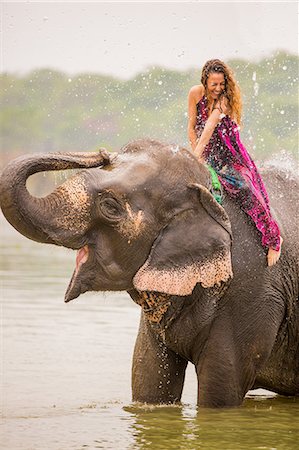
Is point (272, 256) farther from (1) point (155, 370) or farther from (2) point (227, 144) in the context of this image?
(1) point (155, 370)

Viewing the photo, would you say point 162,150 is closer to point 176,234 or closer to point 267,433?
point 176,234

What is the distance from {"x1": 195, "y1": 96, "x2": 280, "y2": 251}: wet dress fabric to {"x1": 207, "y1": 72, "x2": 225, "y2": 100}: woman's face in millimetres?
63

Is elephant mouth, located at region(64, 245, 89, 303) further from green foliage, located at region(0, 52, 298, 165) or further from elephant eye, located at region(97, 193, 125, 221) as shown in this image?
green foliage, located at region(0, 52, 298, 165)

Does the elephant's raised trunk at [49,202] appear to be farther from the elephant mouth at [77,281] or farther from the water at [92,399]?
the water at [92,399]

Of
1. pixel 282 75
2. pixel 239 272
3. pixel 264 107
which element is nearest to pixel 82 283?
pixel 239 272

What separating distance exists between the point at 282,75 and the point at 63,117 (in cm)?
555

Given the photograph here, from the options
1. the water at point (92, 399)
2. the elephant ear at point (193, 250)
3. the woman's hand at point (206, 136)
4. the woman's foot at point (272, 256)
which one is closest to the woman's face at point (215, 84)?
the woman's hand at point (206, 136)

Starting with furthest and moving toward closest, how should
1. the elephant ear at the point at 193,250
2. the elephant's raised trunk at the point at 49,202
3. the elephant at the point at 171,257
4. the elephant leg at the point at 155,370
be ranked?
1. the elephant leg at the point at 155,370
2. the elephant ear at the point at 193,250
3. the elephant at the point at 171,257
4. the elephant's raised trunk at the point at 49,202

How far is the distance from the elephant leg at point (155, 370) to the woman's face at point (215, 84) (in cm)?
123

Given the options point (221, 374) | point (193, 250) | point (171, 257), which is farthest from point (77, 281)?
point (221, 374)

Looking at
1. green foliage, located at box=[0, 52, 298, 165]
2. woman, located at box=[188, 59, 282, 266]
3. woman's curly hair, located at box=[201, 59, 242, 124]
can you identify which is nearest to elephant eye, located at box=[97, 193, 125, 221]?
woman, located at box=[188, 59, 282, 266]

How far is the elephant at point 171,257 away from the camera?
7.11m

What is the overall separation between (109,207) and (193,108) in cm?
104

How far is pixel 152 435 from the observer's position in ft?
23.6
